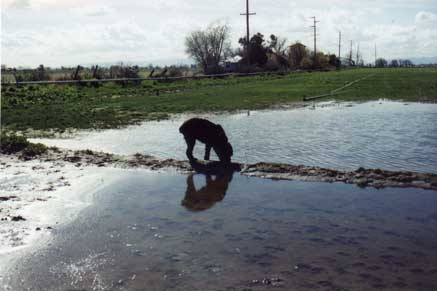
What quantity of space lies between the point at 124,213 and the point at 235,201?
203 centimetres

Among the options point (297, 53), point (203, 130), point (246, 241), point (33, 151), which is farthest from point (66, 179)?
point (297, 53)

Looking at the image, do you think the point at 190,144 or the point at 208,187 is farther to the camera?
the point at 190,144

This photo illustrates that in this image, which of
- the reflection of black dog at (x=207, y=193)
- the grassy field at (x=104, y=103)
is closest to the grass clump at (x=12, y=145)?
the grassy field at (x=104, y=103)

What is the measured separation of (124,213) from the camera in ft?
27.7

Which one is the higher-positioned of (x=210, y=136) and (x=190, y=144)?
(x=210, y=136)

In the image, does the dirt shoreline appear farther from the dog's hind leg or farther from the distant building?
the distant building

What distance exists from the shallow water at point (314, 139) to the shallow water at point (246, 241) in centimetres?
265

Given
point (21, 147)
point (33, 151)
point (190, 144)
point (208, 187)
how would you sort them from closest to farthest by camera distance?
point (208, 187) < point (190, 144) < point (33, 151) < point (21, 147)

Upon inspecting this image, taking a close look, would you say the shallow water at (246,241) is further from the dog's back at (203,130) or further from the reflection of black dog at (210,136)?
the dog's back at (203,130)

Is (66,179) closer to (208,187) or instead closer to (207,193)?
(208,187)

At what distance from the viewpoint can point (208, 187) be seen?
10055 mm

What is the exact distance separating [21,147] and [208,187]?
6667 millimetres

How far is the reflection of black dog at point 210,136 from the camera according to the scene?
37.3ft

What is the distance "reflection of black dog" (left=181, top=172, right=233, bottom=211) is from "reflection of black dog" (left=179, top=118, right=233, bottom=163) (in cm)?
65
